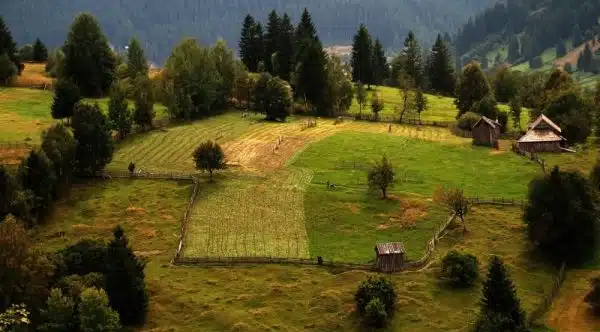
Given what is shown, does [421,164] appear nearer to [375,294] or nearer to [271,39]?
[375,294]

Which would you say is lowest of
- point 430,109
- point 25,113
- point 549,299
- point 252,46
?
point 549,299

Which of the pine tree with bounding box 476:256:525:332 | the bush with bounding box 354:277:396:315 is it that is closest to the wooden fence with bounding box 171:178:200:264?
the bush with bounding box 354:277:396:315

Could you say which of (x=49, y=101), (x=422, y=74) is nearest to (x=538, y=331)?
(x=49, y=101)

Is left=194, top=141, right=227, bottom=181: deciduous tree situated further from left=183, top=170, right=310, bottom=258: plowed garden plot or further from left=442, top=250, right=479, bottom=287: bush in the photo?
left=442, top=250, right=479, bottom=287: bush

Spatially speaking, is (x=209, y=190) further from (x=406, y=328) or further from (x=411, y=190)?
(x=406, y=328)

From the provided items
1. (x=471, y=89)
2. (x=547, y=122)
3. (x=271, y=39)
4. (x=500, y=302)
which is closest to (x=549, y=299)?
(x=500, y=302)
